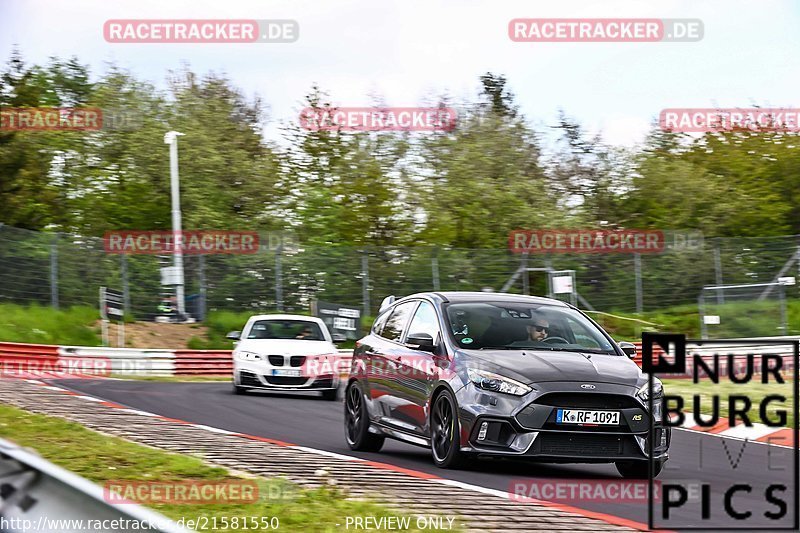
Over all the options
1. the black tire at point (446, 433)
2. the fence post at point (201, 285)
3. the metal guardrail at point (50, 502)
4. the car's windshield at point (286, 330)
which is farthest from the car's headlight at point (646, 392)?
the fence post at point (201, 285)

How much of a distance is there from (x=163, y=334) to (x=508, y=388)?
856 inches

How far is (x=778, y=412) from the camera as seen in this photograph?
14578 millimetres

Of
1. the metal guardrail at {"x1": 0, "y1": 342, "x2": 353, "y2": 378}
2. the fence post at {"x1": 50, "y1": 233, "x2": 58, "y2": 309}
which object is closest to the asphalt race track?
the metal guardrail at {"x1": 0, "y1": 342, "x2": 353, "y2": 378}

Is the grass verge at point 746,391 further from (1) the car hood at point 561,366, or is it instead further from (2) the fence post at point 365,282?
(2) the fence post at point 365,282

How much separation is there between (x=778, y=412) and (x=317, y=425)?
549 centimetres

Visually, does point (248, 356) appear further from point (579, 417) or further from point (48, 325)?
point (579, 417)

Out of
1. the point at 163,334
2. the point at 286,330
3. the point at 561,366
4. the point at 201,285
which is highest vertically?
the point at 201,285

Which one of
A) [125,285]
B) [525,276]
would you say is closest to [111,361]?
[125,285]

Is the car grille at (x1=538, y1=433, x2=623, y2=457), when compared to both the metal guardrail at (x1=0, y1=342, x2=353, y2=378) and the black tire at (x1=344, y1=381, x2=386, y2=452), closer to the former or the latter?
the black tire at (x1=344, y1=381, x2=386, y2=452)

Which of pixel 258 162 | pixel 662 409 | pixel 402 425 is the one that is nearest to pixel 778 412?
pixel 662 409

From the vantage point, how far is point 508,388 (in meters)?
10.1

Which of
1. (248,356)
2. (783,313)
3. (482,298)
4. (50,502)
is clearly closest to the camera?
(50,502)

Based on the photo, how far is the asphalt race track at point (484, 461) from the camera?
876 centimetres

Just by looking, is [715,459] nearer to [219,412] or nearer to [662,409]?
[662,409]
